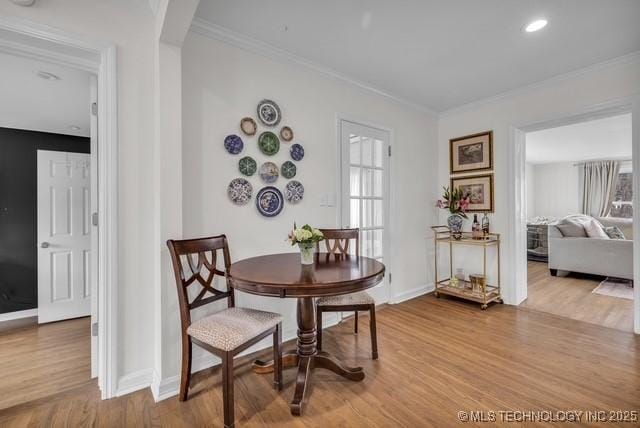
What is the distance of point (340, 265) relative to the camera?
1.86m

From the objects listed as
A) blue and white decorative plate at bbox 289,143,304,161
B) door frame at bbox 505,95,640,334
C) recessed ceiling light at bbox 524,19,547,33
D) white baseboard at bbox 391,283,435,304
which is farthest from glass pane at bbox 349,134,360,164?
door frame at bbox 505,95,640,334

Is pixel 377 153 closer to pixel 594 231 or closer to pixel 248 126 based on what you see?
pixel 248 126

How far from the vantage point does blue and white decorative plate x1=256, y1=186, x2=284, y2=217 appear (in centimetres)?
227

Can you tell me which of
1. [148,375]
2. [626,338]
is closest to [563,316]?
[626,338]

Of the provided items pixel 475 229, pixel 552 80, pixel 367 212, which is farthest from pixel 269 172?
pixel 552 80

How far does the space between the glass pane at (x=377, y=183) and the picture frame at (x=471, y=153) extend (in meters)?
1.25

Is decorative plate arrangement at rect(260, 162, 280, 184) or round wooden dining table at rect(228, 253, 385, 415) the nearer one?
round wooden dining table at rect(228, 253, 385, 415)

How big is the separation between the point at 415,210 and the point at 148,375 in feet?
10.4

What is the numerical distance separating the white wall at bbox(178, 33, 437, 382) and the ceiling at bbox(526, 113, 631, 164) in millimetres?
2938

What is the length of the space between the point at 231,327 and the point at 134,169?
115cm

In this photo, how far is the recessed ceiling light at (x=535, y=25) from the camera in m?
2.02

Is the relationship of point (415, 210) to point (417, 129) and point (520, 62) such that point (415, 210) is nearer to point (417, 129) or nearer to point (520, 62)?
point (417, 129)

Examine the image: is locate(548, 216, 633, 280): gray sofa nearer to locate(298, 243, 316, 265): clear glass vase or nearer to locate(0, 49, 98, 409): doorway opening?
locate(298, 243, 316, 265): clear glass vase

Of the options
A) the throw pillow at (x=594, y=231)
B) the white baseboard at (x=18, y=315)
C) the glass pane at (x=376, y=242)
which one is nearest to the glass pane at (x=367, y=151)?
the glass pane at (x=376, y=242)
